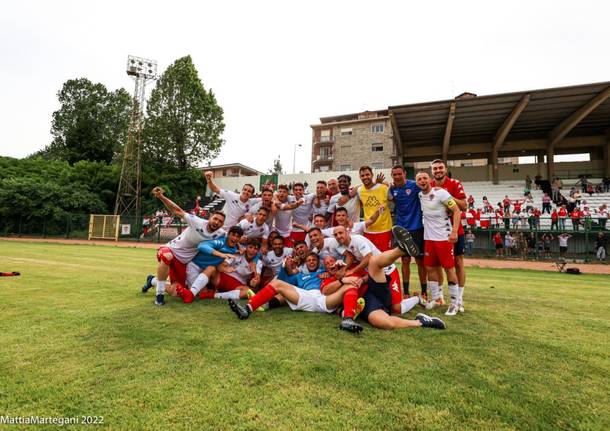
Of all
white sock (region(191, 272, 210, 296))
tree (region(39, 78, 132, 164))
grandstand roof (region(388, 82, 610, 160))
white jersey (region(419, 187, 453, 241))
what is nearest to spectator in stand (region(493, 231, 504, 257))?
grandstand roof (region(388, 82, 610, 160))

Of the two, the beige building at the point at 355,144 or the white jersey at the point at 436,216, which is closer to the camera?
the white jersey at the point at 436,216

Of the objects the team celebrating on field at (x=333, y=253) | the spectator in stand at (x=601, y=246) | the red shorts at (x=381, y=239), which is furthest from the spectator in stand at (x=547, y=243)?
the red shorts at (x=381, y=239)

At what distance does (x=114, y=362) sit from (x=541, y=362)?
380cm

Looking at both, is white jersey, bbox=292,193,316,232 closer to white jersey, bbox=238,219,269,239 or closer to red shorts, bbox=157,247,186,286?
white jersey, bbox=238,219,269,239

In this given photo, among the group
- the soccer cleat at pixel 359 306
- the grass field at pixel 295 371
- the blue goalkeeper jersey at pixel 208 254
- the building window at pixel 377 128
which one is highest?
the building window at pixel 377 128

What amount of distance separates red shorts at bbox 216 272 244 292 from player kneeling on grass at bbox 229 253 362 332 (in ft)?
3.44

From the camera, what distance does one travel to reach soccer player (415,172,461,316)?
Result: 484 centimetres

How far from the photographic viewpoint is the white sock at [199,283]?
529cm

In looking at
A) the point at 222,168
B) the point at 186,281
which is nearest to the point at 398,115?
the point at 186,281

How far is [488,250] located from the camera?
16969mm

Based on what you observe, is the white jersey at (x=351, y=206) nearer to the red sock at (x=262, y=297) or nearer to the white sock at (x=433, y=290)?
the white sock at (x=433, y=290)

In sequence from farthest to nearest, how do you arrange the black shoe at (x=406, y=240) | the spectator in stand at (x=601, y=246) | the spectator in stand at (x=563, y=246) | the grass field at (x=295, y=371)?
the spectator in stand at (x=563, y=246) → the spectator in stand at (x=601, y=246) → the black shoe at (x=406, y=240) → the grass field at (x=295, y=371)

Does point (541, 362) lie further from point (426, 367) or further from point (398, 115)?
point (398, 115)

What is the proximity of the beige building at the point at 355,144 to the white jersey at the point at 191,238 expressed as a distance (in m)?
42.0
